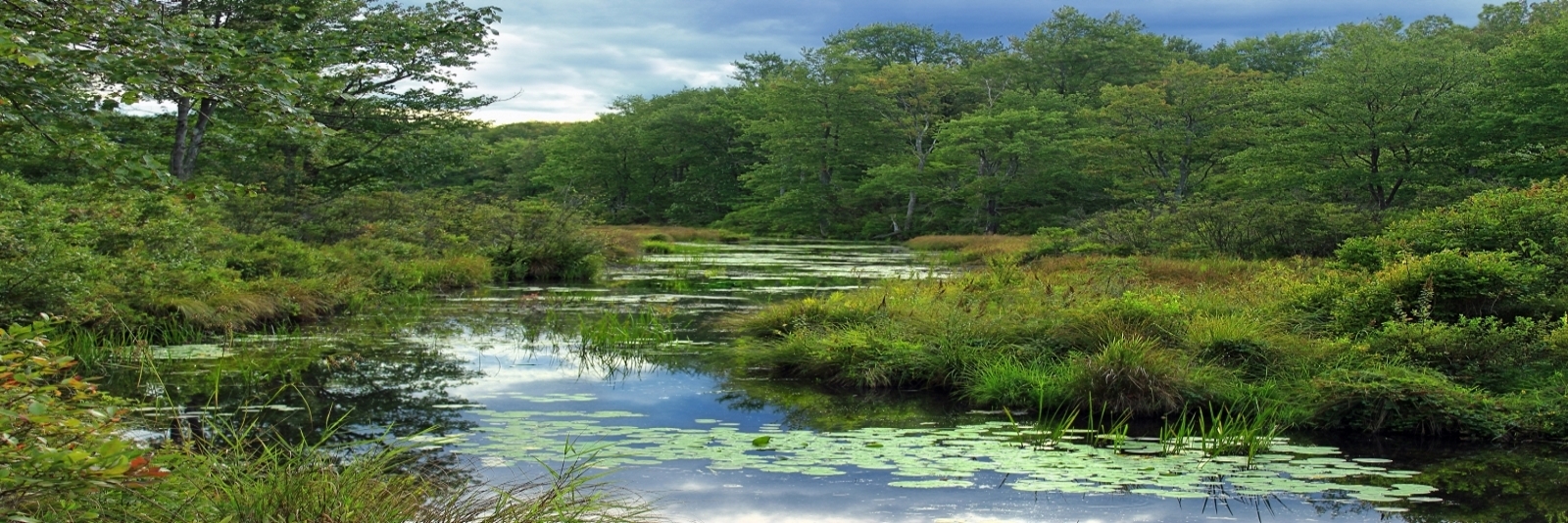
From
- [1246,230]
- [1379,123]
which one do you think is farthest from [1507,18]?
[1246,230]

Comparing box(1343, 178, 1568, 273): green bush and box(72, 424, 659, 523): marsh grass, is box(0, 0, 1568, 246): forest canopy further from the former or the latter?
box(1343, 178, 1568, 273): green bush

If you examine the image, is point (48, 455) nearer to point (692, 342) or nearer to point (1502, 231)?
point (692, 342)

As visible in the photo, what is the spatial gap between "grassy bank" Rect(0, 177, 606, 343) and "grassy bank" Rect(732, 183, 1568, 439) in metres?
5.50

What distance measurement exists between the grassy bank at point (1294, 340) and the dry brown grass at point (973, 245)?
51.8ft

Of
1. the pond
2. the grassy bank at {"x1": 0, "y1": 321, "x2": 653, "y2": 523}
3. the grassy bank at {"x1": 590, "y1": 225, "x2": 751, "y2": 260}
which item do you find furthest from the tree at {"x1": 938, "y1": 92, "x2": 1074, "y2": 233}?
the grassy bank at {"x1": 0, "y1": 321, "x2": 653, "y2": 523}

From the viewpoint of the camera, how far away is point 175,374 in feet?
28.3

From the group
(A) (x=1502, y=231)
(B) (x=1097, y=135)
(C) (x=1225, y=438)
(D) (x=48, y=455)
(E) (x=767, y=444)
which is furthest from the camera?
(B) (x=1097, y=135)

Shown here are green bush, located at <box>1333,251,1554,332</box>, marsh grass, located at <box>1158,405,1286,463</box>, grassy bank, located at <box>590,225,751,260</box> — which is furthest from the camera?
grassy bank, located at <box>590,225,751,260</box>

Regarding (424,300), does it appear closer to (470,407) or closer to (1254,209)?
(470,407)

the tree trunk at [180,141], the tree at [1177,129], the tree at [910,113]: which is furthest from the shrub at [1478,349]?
the tree at [910,113]

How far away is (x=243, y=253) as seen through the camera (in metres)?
14.2

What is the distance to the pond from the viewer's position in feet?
18.4

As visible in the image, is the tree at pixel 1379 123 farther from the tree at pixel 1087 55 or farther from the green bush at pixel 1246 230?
the tree at pixel 1087 55

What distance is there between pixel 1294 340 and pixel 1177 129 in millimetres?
32283
